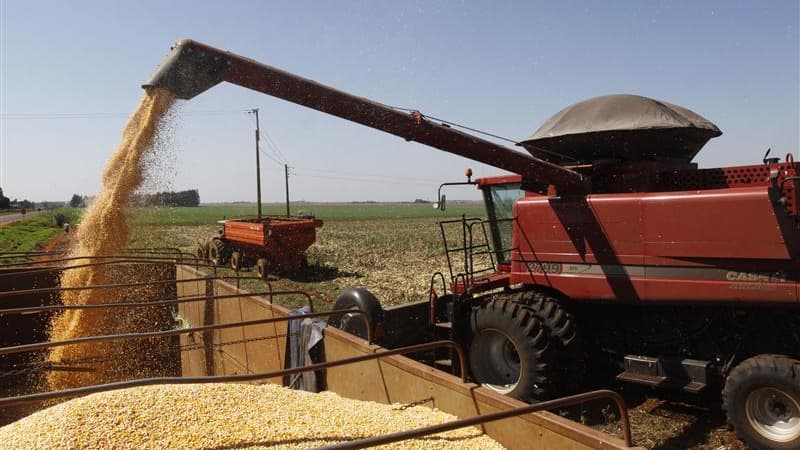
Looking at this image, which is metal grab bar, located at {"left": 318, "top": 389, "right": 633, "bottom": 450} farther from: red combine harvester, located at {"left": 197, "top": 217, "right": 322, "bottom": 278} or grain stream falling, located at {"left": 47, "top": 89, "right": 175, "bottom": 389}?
red combine harvester, located at {"left": 197, "top": 217, "right": 322, "bottom": 278}

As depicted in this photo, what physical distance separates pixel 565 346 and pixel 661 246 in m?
1.28

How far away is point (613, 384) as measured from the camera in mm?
5766

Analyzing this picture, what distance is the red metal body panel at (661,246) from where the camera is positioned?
435cm

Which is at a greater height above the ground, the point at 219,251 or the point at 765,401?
the point at 219,251

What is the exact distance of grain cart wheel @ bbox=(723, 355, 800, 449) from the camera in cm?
395

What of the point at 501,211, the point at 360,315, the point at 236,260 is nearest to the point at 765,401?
the point at 501,211

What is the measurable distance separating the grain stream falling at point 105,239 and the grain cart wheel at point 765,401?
227 inches

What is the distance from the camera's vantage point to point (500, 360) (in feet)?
18.7

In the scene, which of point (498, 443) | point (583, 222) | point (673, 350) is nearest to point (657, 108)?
point (583, 222)

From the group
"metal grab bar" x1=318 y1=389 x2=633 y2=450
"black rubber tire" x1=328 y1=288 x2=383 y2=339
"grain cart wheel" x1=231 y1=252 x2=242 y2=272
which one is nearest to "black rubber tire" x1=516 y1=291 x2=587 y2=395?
"black rubber tire" x1=328 y1=288 x2=383 y2=339

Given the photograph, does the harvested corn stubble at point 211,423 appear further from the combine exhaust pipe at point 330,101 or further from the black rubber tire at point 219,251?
the black rubber tire at point 219,251

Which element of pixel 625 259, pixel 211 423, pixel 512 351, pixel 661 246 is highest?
pixel 661 246

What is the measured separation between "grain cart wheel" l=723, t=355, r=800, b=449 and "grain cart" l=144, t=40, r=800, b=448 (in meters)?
0.01

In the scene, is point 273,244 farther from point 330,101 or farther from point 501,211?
point 330,101
